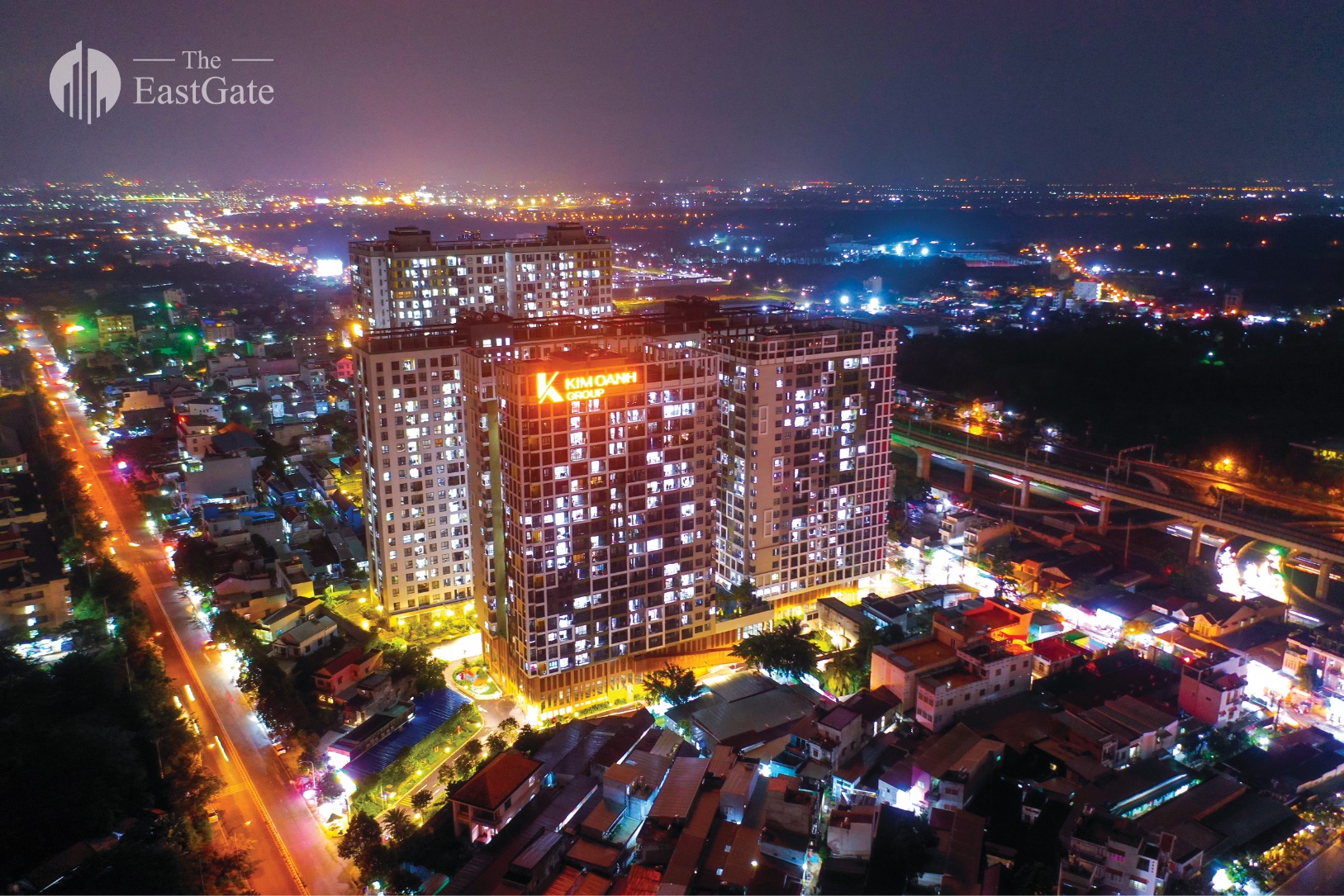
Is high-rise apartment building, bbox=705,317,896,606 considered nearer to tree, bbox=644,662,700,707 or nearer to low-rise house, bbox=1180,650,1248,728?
tree, bbox=644,662,700,707

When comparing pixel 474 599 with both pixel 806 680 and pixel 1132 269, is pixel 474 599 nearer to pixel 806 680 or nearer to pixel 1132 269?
pixel 806 680

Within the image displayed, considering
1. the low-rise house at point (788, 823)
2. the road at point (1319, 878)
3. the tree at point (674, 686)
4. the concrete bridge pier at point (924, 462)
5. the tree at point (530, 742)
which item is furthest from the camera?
the concrete bridge pier at point (924, 462)

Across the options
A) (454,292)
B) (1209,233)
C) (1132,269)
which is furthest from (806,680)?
(1209,233)

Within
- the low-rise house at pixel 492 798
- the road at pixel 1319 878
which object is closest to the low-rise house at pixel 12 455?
the low-rise house at pixel 492 798

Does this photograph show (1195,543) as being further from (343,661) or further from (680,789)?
(343,661)

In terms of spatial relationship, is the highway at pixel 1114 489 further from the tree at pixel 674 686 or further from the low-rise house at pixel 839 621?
the tree at pixel 674 686

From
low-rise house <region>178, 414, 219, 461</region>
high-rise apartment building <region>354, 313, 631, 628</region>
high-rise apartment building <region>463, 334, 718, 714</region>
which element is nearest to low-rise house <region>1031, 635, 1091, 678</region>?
high-rise apartment building <region>463, 334, 718, 714</region>
